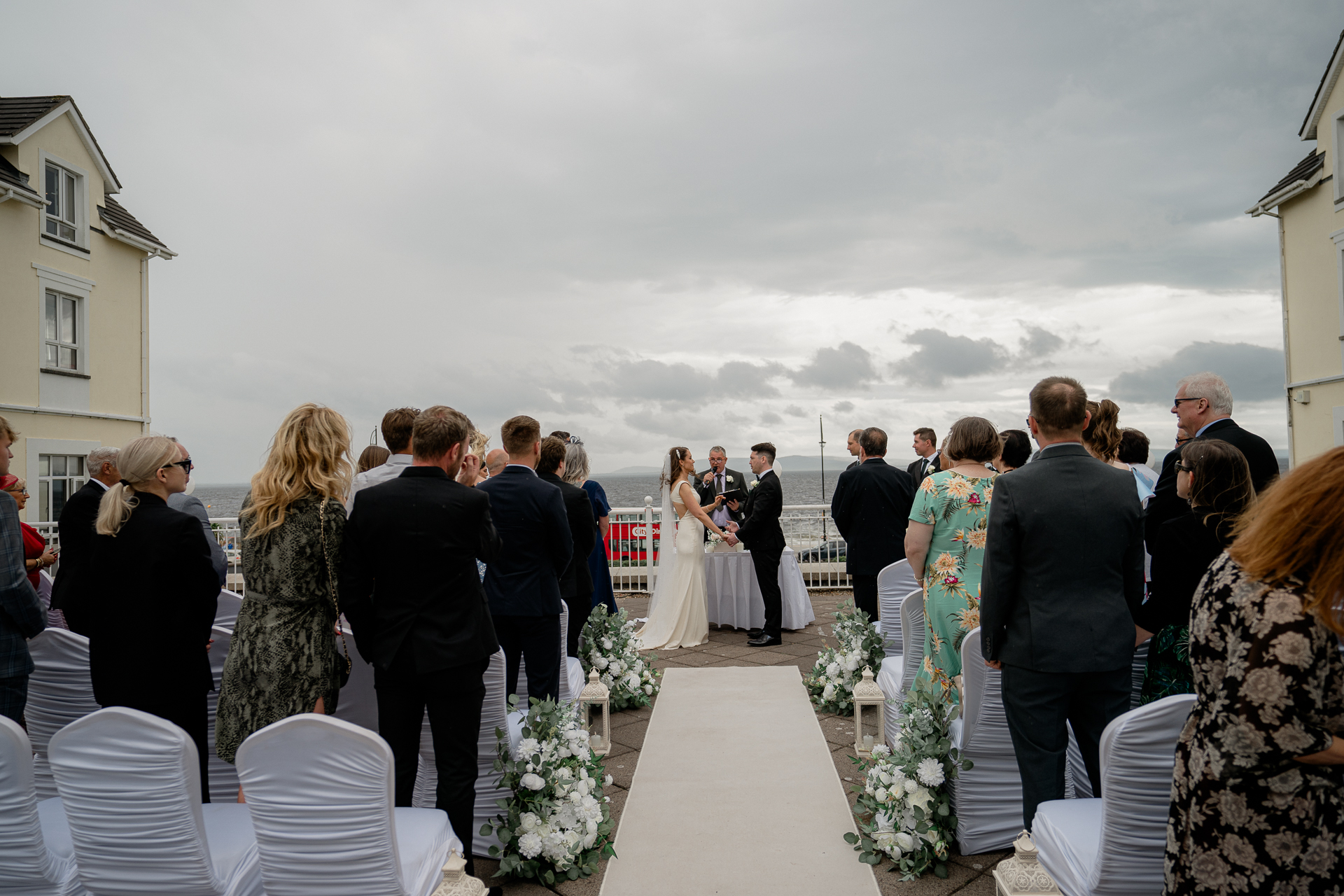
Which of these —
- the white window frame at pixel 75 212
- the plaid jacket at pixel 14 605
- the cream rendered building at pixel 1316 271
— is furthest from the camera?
the cream rendered building at pixel 1316 271

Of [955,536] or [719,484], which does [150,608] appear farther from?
[719,484]

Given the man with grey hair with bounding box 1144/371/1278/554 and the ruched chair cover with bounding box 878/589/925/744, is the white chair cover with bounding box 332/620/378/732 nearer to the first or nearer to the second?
the ruched chair cover with bounding box 878/589/925/744

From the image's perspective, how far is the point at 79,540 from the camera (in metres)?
4.37

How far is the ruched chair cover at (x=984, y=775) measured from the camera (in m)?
3.27

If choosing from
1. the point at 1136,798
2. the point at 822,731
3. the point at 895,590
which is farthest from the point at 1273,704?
the point at 822,731

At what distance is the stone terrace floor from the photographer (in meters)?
3.29

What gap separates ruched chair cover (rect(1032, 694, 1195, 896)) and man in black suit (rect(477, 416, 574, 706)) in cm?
265

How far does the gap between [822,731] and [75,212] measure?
17012mm

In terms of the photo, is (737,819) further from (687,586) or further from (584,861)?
(687,586)

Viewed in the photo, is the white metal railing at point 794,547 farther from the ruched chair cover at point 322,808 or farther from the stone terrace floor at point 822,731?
the ruched chair cover at point 322,808

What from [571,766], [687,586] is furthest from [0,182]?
[571,766]

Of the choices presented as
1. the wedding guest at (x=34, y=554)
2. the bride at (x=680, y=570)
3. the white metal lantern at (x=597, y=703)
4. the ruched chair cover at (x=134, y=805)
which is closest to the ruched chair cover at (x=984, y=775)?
the white metal lantern at (x=597, y=703)

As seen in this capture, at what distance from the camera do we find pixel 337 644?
10.2ft

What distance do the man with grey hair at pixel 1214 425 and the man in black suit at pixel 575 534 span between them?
3.13 meters
